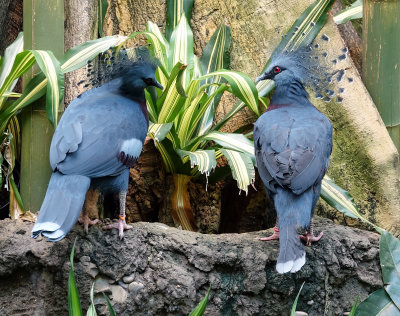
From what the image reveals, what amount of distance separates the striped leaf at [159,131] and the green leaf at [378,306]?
1.68m

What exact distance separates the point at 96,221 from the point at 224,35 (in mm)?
2113

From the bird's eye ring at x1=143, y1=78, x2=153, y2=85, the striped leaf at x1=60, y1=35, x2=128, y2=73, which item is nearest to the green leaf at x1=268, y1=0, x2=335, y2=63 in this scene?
the bird's eye ring at x1=143, y1=78, x2=153, y2=85

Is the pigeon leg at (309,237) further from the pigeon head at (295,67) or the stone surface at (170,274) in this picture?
the pigeon head at (295,67)

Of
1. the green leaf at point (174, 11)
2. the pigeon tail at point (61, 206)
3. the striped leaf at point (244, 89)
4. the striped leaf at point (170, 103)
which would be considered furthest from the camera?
the green leaf at point (174, 11)

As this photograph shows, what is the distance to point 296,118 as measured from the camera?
449cm

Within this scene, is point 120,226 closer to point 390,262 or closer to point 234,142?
point 234,142

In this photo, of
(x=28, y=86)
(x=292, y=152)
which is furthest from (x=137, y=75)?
(x=292, y=152)

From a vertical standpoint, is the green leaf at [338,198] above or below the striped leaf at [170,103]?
below

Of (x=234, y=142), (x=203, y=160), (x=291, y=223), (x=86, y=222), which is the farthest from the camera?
(x=234, y=142)

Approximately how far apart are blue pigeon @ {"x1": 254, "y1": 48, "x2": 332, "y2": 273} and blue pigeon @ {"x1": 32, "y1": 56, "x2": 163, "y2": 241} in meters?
0.82

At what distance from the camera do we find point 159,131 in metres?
4.71

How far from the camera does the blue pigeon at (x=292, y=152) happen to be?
159 inches

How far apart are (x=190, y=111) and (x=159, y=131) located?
454 millimetres

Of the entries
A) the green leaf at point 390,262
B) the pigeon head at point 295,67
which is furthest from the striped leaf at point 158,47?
the green leaf at point 390,262
